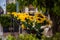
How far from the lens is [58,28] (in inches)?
108

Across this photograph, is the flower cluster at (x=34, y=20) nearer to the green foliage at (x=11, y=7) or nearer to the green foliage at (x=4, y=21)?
the green foliage at (x=4, y=21)

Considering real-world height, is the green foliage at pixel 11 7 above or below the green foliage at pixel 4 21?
above

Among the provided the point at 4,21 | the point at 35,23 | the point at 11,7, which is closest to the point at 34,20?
the point at 35,23

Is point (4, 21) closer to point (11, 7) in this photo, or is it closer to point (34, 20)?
point (11, 7)

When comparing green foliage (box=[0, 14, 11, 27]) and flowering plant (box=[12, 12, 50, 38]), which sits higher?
flowering plant (box=[12, 12, 50, 38])

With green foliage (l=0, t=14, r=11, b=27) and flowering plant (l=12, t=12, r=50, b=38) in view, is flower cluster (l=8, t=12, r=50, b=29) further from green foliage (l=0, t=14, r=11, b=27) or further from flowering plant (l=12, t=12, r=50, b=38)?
green foliage (l=0, t=14, r=11, b=27)

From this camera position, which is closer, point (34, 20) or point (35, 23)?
point (35, 23)

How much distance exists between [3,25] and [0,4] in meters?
1.55

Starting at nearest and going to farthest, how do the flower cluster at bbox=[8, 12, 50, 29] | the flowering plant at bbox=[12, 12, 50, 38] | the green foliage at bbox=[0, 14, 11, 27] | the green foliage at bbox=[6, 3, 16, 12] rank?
the flowering plant at bbox=[12, 12, 50, 38]
the flower cluster at bbox=[8, 12, 50, 29]
the green foliage at bbox=[0, 14, 11, 27]
the green foliage at bbox=[6, 3, 16, 12]

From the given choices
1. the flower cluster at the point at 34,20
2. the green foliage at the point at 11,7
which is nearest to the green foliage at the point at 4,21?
the green foliage at the point at 11,7

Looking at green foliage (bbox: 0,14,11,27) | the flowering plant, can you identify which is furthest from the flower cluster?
green foliage (bbox: 0,14,11,27)

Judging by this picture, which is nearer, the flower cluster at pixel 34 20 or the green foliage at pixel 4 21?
the flower cluster at pixel 34 20

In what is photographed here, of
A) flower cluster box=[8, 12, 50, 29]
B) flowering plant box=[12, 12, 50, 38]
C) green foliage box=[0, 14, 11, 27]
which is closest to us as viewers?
flowering plant box=[12, 12, 50, 38]

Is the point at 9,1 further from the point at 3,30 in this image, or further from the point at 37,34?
the point at 37,34
